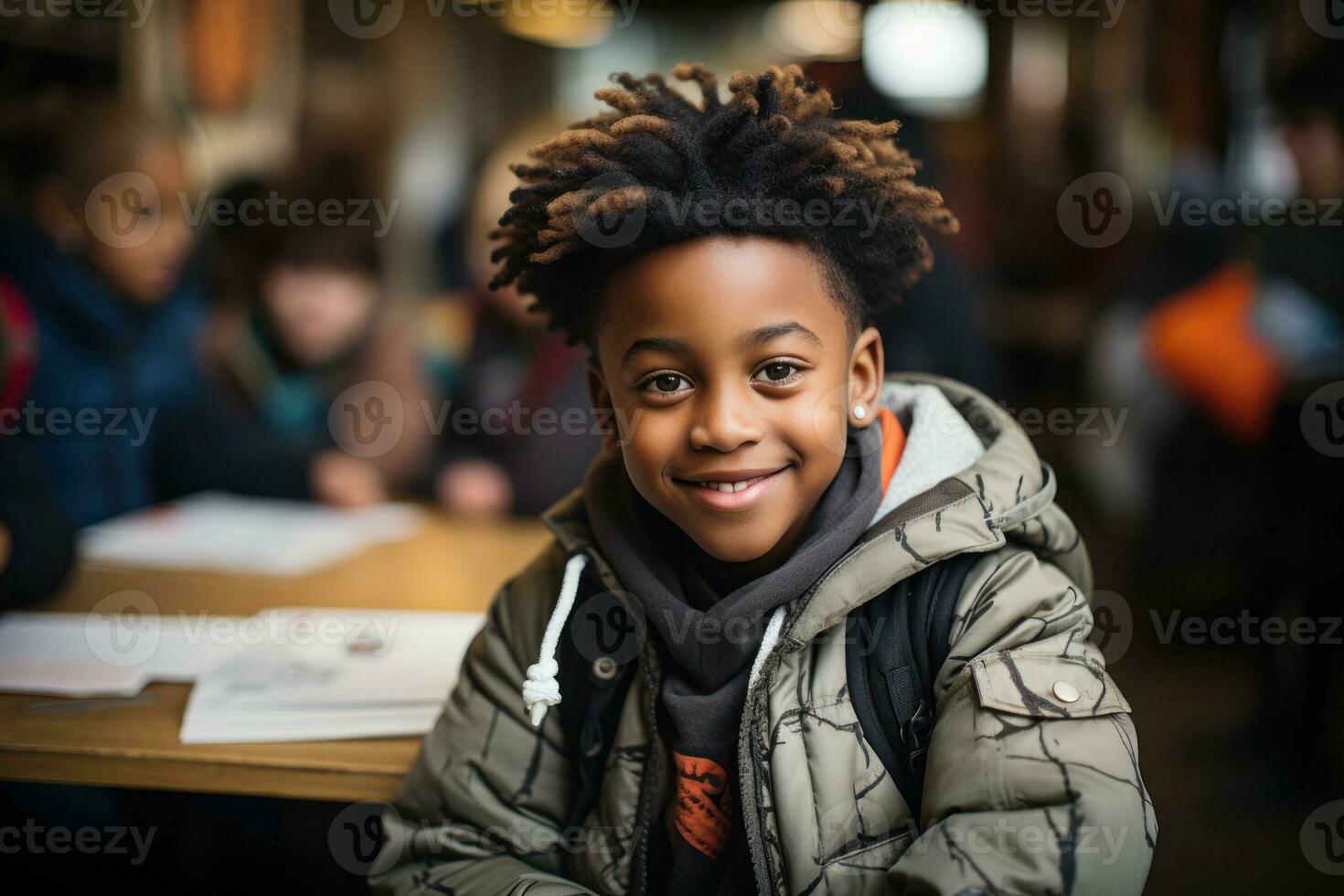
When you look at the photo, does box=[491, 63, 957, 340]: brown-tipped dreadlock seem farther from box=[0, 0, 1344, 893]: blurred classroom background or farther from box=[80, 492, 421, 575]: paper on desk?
box=[80, 492, 421, 575]: paper on desk

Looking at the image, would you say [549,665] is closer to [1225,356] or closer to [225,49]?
[1225,356]

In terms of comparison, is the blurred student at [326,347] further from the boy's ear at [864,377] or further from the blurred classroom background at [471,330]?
the boy's ear at [864,377]

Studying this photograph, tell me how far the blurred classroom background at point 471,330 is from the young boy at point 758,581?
26 cm

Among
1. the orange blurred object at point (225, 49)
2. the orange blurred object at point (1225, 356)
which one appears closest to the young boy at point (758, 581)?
the orange blurred object at point (1225, 356)

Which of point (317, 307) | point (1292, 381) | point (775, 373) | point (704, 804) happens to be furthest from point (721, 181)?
point (1292, 381)

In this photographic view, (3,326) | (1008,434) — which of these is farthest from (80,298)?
(1008,434)

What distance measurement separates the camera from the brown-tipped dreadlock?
3.13ft

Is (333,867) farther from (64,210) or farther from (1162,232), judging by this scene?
(1162,232)

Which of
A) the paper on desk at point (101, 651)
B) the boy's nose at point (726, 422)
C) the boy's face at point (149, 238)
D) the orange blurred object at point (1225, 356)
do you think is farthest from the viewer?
the orange blurred object at point (1225, 356)

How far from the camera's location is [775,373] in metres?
0.97

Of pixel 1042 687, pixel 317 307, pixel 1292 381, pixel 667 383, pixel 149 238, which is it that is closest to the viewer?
pixel 1042 687

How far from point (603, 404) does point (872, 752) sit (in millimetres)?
426

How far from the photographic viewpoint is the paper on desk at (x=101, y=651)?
4.28 ft

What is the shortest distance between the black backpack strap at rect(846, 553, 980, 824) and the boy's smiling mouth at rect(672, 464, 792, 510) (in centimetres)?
15
